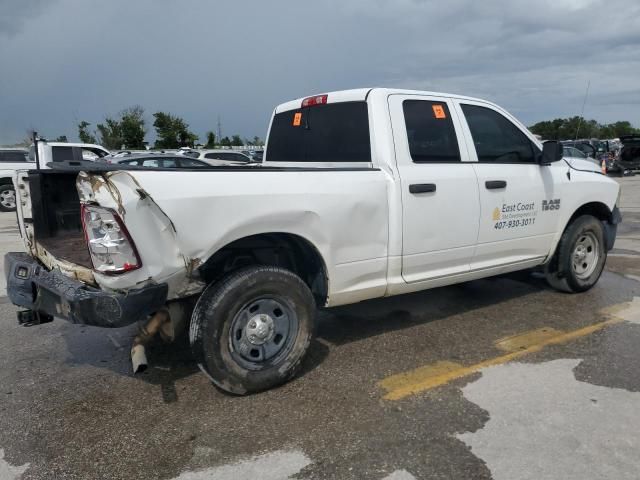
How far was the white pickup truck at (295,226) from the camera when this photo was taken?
293 centimetres

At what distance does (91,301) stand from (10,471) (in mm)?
913

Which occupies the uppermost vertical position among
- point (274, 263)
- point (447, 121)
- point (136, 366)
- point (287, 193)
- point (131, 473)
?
point (447, 121)

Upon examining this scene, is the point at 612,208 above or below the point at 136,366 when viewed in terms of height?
above

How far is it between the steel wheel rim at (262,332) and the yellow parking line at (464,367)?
710 millimetres

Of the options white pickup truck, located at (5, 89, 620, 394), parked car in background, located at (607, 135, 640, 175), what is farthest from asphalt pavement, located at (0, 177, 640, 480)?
parked car in background, located at (607, 135, 640, 175)

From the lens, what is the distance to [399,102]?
13.4 ft

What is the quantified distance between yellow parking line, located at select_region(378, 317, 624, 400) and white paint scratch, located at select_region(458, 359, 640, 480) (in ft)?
0.53

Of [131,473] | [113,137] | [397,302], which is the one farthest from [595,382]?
[113,137]

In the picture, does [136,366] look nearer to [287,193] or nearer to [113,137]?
[287,193]

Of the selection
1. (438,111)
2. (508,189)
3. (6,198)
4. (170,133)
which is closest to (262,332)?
(438,111)

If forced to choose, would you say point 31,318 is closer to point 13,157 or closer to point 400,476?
point 400,476

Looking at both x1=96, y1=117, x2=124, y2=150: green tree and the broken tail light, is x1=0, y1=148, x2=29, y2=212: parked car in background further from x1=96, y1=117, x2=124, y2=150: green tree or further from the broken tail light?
x1=96, y1=117, x2=124, y2=150: green tree

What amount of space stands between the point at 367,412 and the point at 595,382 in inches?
62.9

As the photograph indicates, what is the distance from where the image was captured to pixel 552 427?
3.04m
